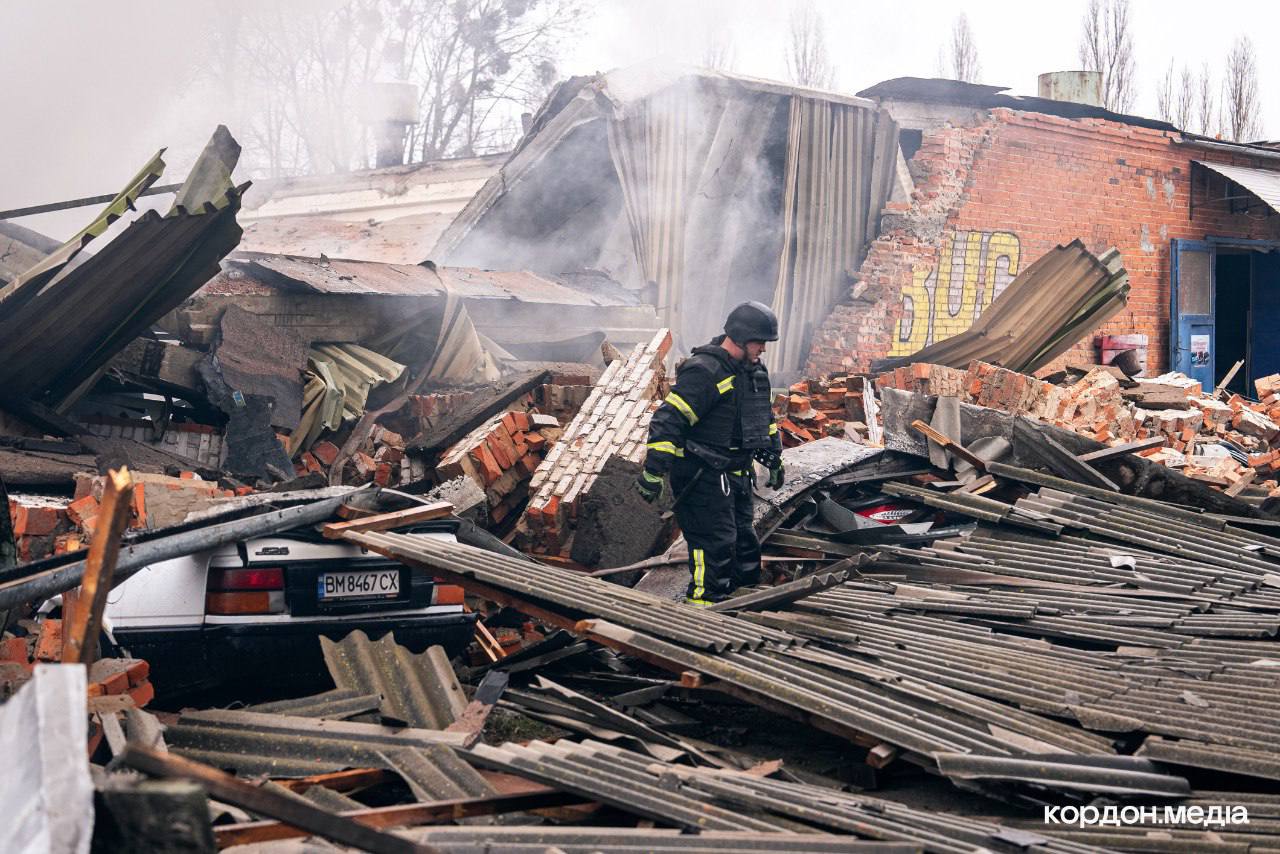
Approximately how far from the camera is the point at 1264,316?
20.2 metres

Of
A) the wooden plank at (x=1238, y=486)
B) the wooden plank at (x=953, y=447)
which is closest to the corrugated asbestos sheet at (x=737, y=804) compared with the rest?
the wooden plank at (x=953, y=447)

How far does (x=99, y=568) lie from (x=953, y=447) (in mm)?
6431

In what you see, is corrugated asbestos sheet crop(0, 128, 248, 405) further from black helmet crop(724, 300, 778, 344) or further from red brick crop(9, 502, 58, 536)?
black helmet crop(724, 300, 778, 344)

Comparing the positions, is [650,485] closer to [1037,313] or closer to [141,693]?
[141,693]

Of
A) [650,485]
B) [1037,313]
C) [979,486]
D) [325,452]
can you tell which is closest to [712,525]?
[650,485]

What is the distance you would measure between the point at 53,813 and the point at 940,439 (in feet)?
23.0

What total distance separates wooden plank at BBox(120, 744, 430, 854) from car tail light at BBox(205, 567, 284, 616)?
8.57 feet

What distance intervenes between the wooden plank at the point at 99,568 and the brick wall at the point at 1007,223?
12.3 m

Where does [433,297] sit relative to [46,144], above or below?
below

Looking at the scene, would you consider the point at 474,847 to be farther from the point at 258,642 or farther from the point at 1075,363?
the point at 1075,363

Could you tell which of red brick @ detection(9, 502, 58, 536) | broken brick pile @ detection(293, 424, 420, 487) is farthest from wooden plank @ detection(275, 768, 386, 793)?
broken brick pile @ detection(293, 424, 420, 487)

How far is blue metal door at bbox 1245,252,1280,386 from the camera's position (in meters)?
20.0

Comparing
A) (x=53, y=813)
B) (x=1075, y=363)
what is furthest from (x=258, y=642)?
(x=1075, y=363)

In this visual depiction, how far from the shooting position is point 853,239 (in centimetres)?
1471
